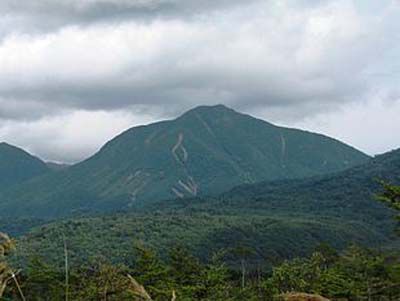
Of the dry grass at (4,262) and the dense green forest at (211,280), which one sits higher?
the dry grass at (4,262)

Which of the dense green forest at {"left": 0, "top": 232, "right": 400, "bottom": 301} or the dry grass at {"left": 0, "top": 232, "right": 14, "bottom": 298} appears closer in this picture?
the dry grass at {"left": 0, "top": 232, "right": 14, "bottom": 298}

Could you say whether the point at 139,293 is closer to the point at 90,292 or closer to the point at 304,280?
the point at 90,292

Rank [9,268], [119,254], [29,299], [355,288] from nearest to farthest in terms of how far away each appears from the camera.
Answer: [9,268] < [355,288] < [29,299] < [119,254]

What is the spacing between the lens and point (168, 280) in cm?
5816

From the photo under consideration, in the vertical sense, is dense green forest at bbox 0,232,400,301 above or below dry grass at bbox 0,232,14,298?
below

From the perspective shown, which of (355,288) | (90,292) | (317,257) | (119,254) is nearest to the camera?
(90,292)

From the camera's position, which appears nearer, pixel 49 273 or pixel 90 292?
pixel 90 292

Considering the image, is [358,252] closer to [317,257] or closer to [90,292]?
[317,257]

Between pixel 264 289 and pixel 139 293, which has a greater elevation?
pixel 139 293

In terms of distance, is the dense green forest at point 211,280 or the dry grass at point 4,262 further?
the dense green forest at point 211,280

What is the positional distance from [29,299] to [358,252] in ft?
95.1

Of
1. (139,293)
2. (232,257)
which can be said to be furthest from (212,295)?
(232,257)

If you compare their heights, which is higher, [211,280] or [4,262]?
[4,262]

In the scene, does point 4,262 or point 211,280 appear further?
point 211,280
